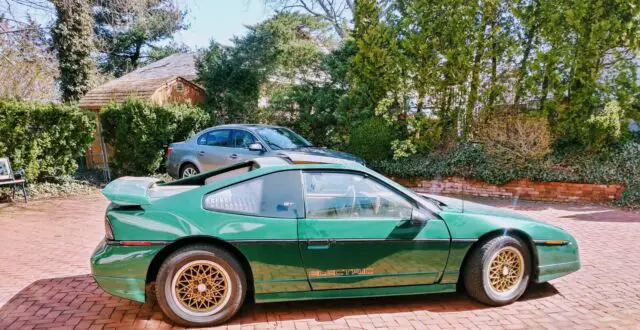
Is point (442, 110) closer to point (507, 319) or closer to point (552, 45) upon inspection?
point (552, 45)

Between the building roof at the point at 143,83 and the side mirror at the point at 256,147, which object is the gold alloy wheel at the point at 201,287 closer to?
the side mirror at the point at 256,147

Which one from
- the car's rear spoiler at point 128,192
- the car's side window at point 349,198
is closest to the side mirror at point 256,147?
the car's rear spoiler at point 128,192

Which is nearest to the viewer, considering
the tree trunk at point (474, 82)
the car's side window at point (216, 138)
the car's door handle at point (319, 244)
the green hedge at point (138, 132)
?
the car's door handle at point (319, 244)

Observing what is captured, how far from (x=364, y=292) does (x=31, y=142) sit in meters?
8.76

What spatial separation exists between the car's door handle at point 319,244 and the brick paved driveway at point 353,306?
2.14 ft

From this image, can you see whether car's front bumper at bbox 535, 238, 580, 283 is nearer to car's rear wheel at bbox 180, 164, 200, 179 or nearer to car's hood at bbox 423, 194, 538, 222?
car's hood at bbox 423, 194, 538, 222

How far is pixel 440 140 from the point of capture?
10680mm

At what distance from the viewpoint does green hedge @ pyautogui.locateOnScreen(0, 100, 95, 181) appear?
848cm

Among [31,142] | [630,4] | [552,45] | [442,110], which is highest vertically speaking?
[630,4]

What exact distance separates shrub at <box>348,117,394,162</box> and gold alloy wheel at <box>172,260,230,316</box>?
25.0 ft

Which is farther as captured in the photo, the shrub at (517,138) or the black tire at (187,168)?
the black tire at (187,168)

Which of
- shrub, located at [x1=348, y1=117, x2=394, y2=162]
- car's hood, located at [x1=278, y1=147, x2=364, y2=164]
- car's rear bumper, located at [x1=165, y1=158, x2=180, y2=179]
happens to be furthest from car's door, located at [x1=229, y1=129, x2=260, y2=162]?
shrub, located at [x1=348, y1=117, x2=394, y2=162]

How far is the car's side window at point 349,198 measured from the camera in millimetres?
3506

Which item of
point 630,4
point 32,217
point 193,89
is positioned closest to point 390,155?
point 630,4
